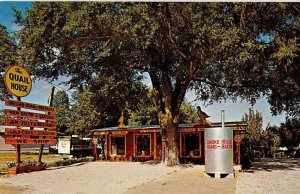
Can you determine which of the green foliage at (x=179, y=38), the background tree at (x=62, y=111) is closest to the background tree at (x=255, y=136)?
the green foliage at (x=179, y=38)

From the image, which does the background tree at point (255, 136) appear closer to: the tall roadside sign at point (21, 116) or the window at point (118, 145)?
the window at point (118, 145)

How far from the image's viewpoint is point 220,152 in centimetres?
1280

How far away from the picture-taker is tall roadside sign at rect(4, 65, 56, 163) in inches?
571

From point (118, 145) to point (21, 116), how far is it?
9854 millimetres

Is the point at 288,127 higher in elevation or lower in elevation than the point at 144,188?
higher

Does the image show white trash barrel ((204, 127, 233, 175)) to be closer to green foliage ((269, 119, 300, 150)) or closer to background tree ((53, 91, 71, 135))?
green foliage ((269, 119, 300, 150))

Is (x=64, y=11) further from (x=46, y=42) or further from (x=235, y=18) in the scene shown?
(x=235, y=18)

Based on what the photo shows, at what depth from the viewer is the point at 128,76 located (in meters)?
17.7

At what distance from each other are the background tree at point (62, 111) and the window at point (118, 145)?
17800 mm

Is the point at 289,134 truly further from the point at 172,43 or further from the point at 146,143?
the point at 172,43

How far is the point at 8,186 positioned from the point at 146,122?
29608 millimetres

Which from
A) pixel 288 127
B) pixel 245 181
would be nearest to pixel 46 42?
pixel 245 181

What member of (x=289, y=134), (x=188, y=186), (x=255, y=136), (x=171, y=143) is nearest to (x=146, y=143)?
(x=171, y=143)

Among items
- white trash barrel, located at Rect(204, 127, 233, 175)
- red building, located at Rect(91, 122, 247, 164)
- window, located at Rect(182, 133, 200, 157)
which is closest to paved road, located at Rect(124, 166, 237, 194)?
white trash barrel, located at Rect(204, 127, 233, 175)
